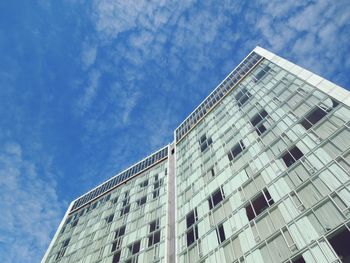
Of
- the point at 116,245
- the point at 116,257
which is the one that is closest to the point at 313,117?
the point at 116,257

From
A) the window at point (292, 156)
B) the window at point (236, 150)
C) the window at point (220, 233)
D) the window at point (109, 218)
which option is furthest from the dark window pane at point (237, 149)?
the window at point (109, 218)

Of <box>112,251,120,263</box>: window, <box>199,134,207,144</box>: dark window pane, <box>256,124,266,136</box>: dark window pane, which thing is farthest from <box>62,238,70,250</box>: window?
<box>256,124,266,136</box>: dark window pane

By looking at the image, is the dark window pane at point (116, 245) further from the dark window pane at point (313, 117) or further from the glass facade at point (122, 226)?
the dark window pane at point (313, 117)

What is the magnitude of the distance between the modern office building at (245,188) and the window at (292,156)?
0.08 metres

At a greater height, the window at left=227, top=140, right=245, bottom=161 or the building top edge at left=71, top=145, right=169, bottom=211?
the building top edge at left=71, top=145, right=169, bottom=211

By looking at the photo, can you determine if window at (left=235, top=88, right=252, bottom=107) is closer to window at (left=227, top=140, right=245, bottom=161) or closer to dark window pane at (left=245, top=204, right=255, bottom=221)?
window at (left=227, top=140, right=245, bottom=161)

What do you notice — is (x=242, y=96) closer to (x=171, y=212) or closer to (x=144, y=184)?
(x=171, y=212)

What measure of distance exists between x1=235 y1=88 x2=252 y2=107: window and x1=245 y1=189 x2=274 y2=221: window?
15250 millimetres

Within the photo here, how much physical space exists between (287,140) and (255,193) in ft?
17.7

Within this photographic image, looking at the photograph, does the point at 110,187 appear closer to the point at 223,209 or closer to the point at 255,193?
A: the point at 223,209

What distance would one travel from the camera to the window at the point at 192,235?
24405 mm

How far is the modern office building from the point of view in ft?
54.3

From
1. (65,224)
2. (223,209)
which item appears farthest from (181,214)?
(65,224)

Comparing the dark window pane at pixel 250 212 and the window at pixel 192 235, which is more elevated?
the window at pixel 192 235
